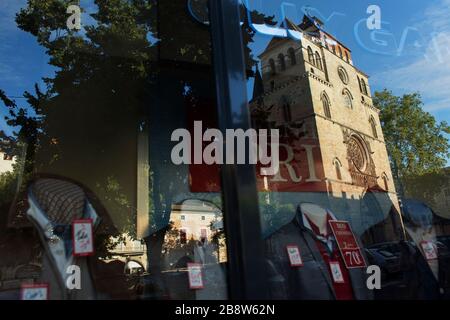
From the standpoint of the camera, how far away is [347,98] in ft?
13.1

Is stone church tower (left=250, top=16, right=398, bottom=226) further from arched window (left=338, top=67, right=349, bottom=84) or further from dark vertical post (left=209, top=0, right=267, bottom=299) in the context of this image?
dark vertical post (left=209, top=0, right=267, bottom=299)

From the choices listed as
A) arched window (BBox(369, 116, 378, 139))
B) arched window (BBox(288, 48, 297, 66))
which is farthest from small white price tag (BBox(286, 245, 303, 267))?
arched window (BBox(288, 48, 297, 66))

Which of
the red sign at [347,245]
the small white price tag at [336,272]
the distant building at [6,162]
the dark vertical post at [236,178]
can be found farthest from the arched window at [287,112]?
the distant building at [6,162]

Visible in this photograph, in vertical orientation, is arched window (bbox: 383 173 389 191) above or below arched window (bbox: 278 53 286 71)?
below

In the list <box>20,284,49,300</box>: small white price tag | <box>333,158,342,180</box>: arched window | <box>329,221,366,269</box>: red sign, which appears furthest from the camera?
<box>333,158,342,180</box>: arched window

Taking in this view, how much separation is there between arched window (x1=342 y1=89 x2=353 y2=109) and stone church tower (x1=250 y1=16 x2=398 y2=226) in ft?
0.03

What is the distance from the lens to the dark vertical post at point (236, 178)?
2.16 metres

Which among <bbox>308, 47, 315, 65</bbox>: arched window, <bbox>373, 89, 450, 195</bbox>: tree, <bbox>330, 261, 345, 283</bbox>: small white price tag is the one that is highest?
<bbox>308, 47, 315, 65</bbox>: arched window

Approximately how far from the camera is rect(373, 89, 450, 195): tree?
12.5 feet

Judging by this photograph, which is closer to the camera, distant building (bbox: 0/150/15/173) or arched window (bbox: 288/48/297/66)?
distant building (bbox: 0/150/15/173)

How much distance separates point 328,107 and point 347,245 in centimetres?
145

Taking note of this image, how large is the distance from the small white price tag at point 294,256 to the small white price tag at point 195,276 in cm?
73

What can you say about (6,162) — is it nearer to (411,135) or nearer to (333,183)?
(333,183)
